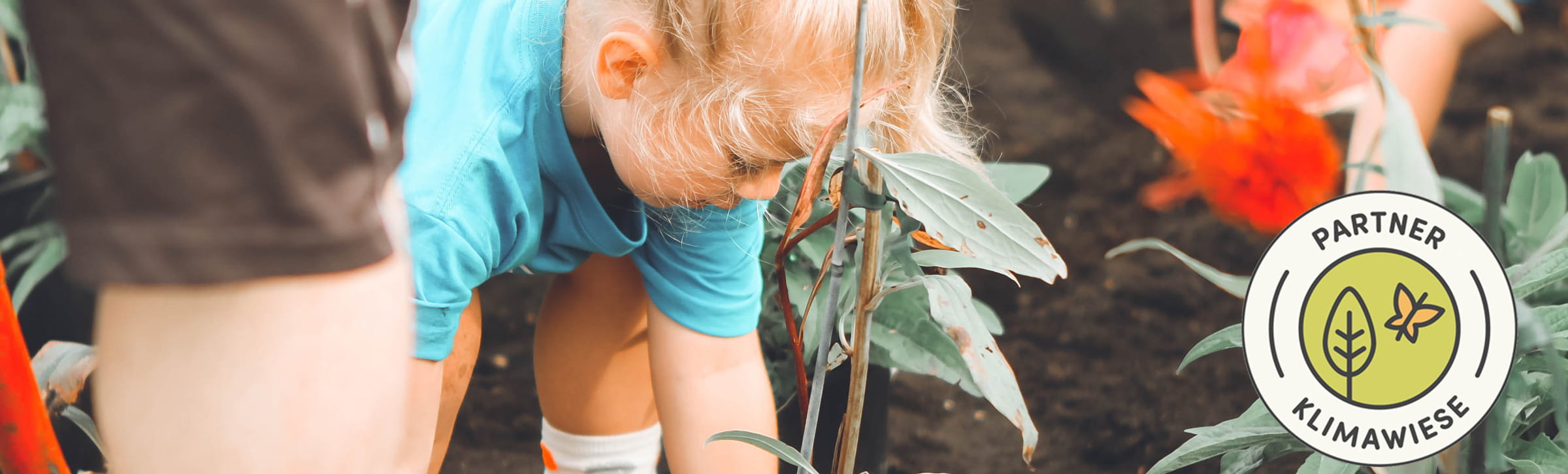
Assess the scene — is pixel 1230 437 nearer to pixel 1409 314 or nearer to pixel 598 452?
pixel 1409 314

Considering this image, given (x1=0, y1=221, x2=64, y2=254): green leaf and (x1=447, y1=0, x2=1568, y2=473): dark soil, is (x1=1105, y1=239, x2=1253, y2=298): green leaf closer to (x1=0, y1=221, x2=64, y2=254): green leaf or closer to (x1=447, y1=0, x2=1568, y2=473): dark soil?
(x1=447, y1=0, x2=1568, y2=473): dark soil

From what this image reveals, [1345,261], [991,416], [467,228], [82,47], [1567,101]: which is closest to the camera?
[82,47]

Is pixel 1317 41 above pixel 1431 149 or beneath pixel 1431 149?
above

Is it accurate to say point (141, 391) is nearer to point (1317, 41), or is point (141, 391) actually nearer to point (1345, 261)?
point (1345, 261)

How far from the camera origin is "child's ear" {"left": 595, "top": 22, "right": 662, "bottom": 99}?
613 mm

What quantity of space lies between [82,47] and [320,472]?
127 mm

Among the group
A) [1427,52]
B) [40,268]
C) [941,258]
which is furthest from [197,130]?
[1427,52]

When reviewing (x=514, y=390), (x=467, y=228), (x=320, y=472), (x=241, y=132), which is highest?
(x=241, y=132)

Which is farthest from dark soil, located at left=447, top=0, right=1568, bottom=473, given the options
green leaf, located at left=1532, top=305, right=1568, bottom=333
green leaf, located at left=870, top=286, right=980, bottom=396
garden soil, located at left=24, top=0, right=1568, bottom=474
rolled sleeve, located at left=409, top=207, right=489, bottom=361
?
rolled sleeve, located at left=409, top=207, right=489, bottom=361

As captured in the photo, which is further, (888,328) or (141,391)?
(888,328)

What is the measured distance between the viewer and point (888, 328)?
826 mm

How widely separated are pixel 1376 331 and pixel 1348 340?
12 millimetres

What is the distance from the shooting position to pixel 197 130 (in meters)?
0.26

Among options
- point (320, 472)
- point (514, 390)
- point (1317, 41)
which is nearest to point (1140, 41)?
point (514, 390)
